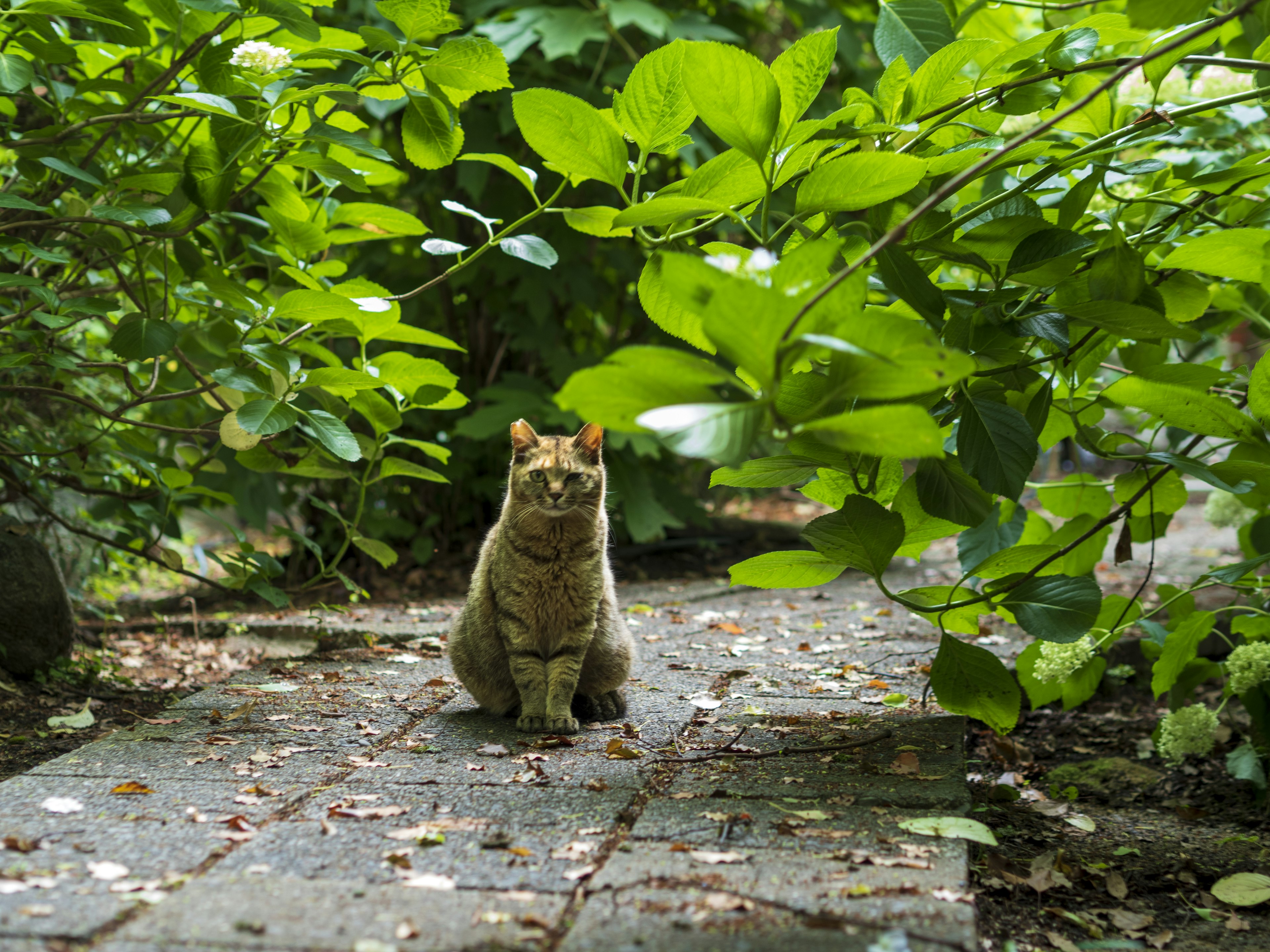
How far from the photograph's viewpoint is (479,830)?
5.93ft

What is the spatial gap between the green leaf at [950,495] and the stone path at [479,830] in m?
0.58

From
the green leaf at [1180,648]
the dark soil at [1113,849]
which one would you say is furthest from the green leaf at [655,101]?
the green leaf at [1180,648]

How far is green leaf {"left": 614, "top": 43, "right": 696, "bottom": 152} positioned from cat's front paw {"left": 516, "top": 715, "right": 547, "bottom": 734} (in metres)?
1.53

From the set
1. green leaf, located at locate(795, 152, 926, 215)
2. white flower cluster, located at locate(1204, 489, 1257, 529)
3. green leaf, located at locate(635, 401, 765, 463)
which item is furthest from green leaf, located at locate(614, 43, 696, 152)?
white flower cluster, located at locate(1204, 489, 1257, 529)

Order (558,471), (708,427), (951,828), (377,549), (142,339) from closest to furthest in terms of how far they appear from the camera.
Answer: (708,427)
(951,828)
(142,339)
(558,471)
(377,549)

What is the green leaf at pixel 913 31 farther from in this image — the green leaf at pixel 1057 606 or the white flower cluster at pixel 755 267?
the green leaf at pixel 1057 606

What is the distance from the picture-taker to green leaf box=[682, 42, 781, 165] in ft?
5.49

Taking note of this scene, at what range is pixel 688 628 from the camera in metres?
4.21

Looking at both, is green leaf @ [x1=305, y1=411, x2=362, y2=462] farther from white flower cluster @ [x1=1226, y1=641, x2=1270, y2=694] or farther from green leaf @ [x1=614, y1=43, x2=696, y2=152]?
white flower cluster @ [x1=1226, y1=641, x2=1270, y2=694]

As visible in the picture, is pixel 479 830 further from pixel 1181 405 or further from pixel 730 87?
pixel 1181 405

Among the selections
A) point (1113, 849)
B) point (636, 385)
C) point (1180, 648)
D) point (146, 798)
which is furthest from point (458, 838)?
point (1180, 648)

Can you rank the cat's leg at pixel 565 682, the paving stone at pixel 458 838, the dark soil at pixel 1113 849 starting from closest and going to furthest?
the paving stone at pixel 458 838, the dark soil at pixel 1113 849, the cat's leg at pixel 565 682

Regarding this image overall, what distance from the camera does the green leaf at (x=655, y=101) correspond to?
1.88 meters

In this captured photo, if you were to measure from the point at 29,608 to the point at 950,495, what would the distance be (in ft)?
9.28
